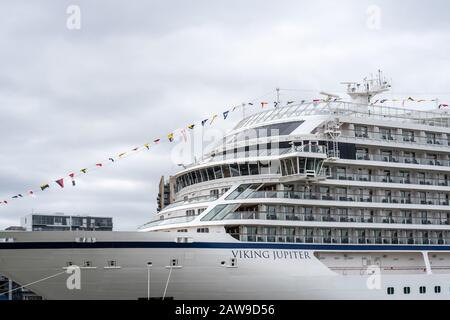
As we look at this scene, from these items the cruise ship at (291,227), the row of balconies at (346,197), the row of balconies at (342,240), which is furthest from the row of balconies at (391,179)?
the row of balconies at (342,240)

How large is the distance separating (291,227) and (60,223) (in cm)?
8611

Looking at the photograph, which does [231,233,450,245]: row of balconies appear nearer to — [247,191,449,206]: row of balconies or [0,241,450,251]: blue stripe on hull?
[0,241,450,251]: blue stripe on hull

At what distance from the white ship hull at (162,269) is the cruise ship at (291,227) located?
0.05 m

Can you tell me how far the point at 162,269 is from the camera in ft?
92.1

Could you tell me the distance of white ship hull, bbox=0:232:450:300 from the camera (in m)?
27.8

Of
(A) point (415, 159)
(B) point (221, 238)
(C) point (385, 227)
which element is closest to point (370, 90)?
(A) point (415, 159)

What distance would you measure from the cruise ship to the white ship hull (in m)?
0.05

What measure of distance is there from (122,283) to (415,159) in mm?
17551

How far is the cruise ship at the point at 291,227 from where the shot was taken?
91.8 feet

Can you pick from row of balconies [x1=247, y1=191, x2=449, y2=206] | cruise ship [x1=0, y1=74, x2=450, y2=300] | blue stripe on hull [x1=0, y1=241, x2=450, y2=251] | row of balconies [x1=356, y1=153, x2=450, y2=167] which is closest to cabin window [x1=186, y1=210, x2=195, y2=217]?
cruise ship [x1=0, y1=74, x2=450, y2=300]

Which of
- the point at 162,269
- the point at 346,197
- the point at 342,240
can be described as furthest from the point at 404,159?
the point at 162,269

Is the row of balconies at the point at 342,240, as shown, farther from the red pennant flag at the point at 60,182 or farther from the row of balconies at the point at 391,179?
the red pennant flag at the point at 60,182

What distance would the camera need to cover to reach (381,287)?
31188 millimetres
